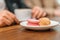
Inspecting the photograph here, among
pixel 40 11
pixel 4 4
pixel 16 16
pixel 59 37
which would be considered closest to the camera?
pixel 59 37

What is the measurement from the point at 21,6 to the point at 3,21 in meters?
0.77

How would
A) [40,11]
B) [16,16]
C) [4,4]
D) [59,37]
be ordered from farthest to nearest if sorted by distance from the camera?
[4,4] < [40,11] < [16,16] < [59,37]

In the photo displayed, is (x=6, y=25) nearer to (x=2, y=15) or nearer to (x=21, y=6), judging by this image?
(x=2, y=15)

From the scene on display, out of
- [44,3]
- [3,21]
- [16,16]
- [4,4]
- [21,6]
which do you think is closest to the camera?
[3,21]

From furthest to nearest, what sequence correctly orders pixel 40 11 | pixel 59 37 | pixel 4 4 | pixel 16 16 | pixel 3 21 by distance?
pixel 4 4 → pixel 40 11 → pixel 16 16 → pixel 3 21 → pixel 59 37

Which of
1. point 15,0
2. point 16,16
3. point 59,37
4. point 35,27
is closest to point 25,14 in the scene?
point 16,16

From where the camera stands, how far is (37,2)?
2742 mm

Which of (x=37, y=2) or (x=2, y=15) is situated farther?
(x=37, y=2)

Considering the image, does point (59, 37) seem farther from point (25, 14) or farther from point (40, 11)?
point (40, 11)

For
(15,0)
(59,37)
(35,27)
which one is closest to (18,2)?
(15,0)

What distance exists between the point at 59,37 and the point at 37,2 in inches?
81.7

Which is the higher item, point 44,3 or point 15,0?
point 15,0

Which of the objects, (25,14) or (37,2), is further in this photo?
(37,2)

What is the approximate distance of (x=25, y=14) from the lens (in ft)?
3.62
